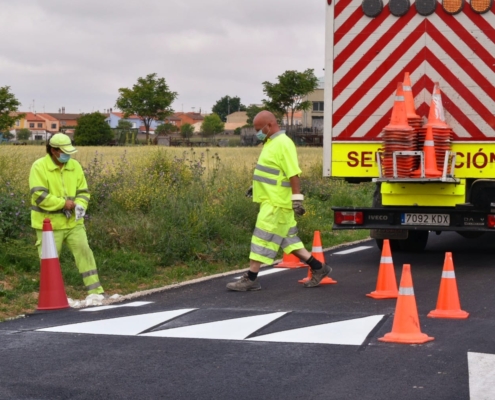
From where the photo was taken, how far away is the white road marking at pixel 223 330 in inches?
296

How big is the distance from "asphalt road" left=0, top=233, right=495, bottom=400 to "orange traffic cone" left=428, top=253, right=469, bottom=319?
4.4 inches

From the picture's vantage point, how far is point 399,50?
11.6 meters

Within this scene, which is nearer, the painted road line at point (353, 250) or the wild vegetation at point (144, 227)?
the wild vegetation at point (144, 227)

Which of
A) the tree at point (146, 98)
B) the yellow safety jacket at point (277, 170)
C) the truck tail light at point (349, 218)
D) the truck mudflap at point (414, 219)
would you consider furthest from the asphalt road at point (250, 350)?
the tree at point (146, 98)

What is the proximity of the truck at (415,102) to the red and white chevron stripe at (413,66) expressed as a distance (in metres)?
0.01

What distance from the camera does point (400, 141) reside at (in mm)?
10898

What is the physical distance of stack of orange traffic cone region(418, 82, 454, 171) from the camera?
1094 centimetres

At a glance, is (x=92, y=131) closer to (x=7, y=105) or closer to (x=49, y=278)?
(x=7, y=105)

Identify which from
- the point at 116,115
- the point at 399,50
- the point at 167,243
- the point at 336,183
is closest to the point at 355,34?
the point at 399,50

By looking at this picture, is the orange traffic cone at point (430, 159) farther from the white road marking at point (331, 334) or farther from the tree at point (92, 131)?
the tree at point (92, 131)

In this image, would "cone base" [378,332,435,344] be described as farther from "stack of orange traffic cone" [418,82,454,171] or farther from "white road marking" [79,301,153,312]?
"stack of orange traffic cone" [418,82,454,171]

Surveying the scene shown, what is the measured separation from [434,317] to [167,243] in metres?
4.98

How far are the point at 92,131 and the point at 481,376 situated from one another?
7729 cm

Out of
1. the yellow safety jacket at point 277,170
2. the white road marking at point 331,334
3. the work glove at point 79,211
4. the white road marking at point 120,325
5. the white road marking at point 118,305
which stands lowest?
the white road marking at point 118,305
